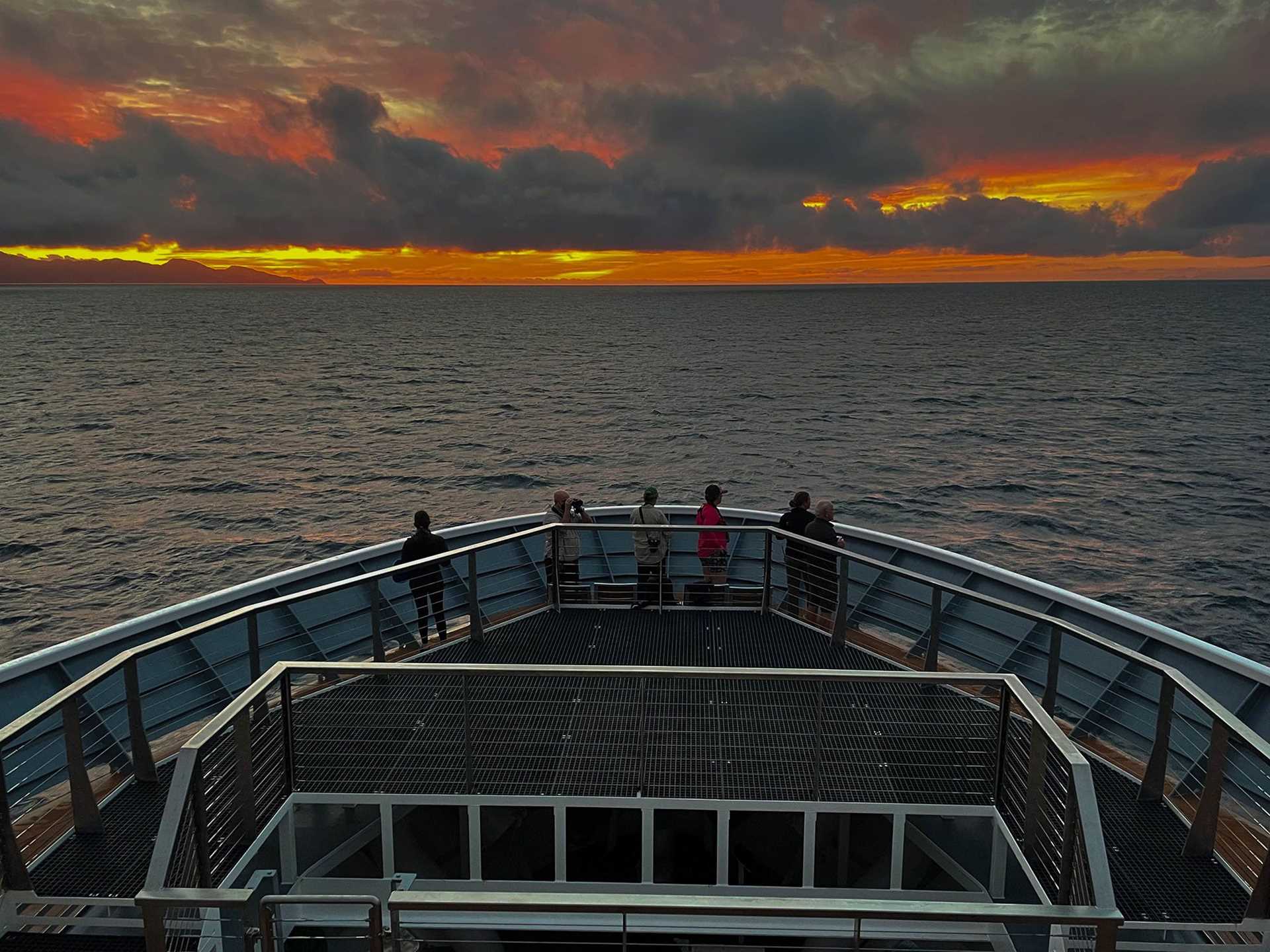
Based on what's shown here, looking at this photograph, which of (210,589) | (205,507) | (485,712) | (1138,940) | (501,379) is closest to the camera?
(1138,940)

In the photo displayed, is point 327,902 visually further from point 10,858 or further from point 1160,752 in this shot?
point 1160,752

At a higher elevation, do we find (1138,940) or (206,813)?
(206,813)

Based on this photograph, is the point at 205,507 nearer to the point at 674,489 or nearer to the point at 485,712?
the point at 674,489

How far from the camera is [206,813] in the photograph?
491cm

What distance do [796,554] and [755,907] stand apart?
6966mm

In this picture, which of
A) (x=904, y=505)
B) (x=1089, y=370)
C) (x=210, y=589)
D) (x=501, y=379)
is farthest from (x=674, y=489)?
(x=1089, y=370)

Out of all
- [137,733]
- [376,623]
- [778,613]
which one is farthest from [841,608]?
[137,733]

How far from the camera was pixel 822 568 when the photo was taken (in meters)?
9.56

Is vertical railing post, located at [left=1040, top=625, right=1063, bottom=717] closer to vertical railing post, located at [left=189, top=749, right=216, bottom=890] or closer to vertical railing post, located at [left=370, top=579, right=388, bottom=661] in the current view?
vertical railing post, located at [left=370, top=579, right=388, bottom=661]

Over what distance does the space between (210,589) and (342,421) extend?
30193 mm

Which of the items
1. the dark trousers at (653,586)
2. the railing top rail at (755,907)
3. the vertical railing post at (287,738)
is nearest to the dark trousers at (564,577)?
the dark trousers at (653,586)

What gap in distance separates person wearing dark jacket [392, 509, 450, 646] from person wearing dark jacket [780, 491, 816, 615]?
145 inches

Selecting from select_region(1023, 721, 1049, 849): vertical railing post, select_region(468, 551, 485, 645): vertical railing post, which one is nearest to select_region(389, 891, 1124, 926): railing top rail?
select_region(1023, 721, 1049, 849): vertical railing post

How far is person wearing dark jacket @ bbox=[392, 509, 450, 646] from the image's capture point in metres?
9.26
